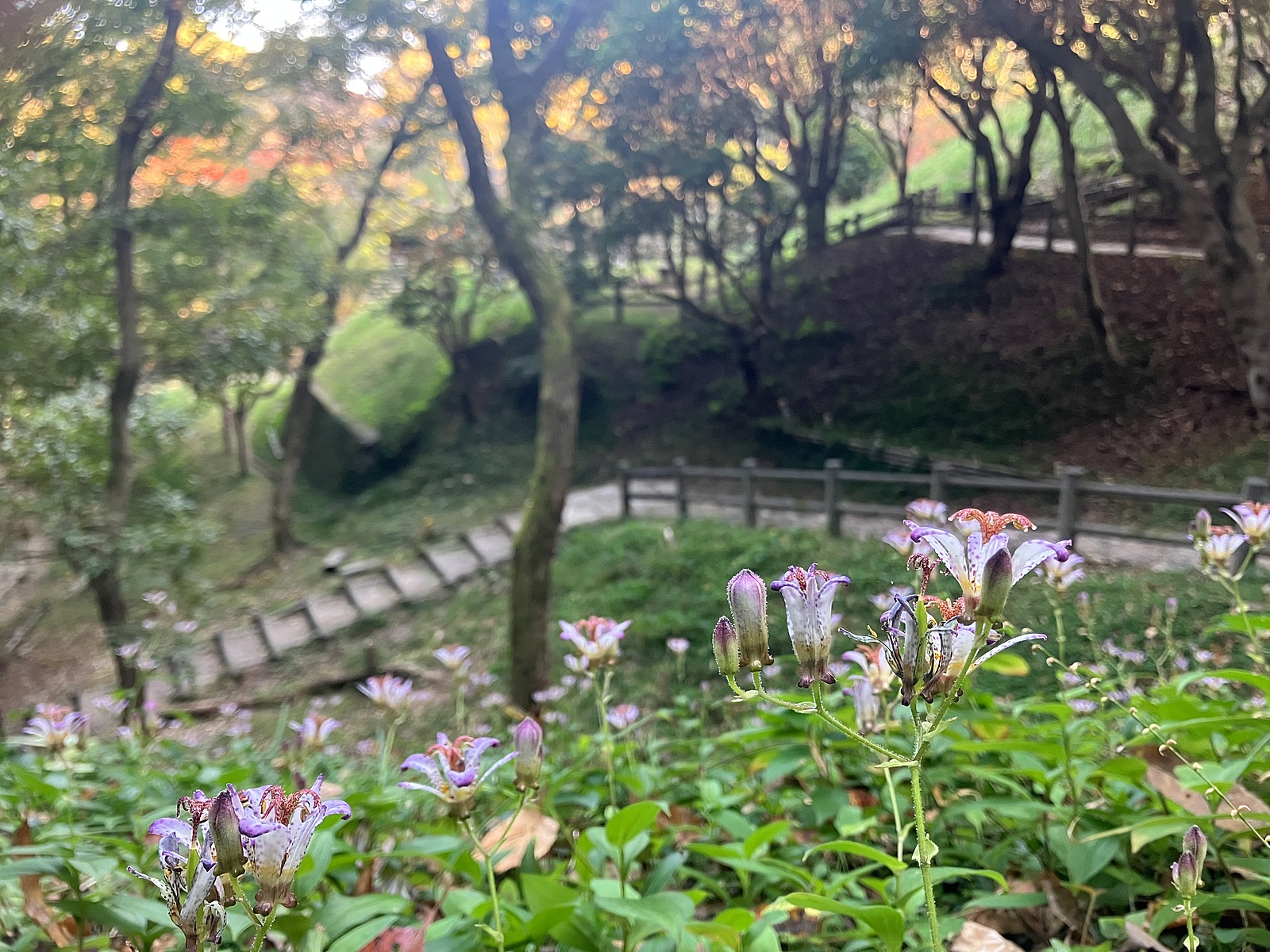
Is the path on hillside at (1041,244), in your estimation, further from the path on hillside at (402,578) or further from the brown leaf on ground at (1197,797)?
the brown leaf on ground at (1197,797)

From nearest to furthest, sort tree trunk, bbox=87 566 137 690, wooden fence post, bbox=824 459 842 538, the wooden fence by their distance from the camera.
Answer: the wooden fence < tree trunk, bbox=87 566 137 690 < wooden fence post, bbox=824 459 842 538

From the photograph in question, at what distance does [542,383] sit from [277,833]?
3.74 m

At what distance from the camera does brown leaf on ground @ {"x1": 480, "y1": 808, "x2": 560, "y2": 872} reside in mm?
1264

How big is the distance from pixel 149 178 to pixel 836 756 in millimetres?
6057

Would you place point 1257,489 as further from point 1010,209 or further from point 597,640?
point 1010,209

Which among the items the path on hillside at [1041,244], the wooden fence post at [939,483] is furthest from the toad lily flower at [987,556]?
the path on hillside at [1041,244]

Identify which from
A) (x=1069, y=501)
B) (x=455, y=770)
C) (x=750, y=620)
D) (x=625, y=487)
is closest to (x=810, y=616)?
(x=750, y=620)

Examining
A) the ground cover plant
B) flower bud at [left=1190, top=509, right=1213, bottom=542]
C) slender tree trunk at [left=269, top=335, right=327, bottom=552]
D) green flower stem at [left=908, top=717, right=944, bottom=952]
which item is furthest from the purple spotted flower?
slender tree trunk at [left=269, top=335, right=327, bottom=552]

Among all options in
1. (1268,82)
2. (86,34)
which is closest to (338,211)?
(86,34)

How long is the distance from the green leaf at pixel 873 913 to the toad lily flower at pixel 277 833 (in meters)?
0.53

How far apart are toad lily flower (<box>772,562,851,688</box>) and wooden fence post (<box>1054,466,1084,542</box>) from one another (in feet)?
15.0

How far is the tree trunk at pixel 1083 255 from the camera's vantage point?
6227 mm

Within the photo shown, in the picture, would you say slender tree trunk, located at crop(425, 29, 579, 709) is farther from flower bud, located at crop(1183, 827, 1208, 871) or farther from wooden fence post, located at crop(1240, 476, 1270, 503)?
wooden fence post, located at crop(1240, 476, 1270, 503)

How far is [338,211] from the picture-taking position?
30.8ft
